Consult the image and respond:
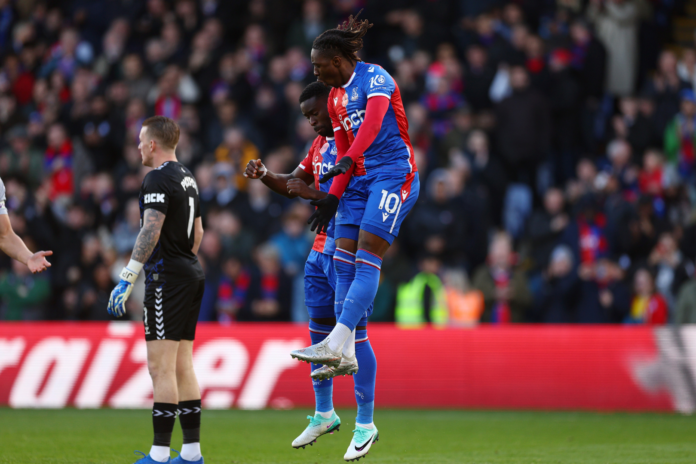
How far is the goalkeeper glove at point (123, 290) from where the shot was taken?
6566mm

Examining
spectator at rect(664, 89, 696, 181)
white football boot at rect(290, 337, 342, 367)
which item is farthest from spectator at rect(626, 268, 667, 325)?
white football boot at rect(290, 337, 342, 367)

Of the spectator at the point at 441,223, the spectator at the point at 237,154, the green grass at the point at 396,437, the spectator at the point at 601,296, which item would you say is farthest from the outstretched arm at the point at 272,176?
the spectator at the point at 237,154

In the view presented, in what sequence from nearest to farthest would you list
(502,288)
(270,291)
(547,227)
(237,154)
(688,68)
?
(502,288) < (270,291) < (547,227) < (688,68) < (237,154)

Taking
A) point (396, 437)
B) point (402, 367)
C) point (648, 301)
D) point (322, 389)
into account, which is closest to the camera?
point (322, 389)

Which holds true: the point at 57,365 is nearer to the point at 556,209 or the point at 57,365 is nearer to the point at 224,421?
the point at 224,421

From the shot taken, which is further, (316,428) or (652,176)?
(652,176)

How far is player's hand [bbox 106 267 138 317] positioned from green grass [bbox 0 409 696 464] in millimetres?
1530

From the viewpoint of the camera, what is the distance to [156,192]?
6738mm

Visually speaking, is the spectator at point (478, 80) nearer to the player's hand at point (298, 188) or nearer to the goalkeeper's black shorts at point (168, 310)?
the player's hand at point (298, 188)

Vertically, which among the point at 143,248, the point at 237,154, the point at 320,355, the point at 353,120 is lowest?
the point at 320,355

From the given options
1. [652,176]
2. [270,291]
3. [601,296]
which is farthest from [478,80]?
[270,291]

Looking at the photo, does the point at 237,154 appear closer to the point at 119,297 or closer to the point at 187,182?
the point at 187,182

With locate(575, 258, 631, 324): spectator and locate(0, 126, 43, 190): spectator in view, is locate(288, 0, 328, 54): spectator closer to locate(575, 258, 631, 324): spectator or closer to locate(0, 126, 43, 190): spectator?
locate(0, 126, 43, 190): spectator

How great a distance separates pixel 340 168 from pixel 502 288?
24.7 ft
